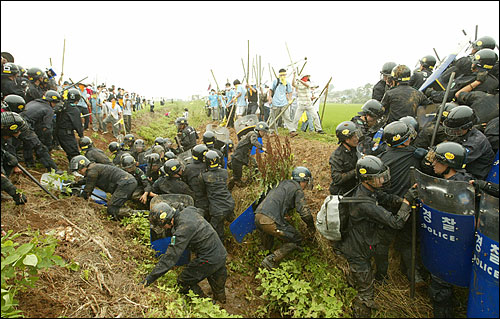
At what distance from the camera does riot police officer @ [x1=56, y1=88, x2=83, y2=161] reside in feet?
24.8

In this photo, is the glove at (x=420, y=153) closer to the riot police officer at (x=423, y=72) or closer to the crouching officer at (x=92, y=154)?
the riot police officer at (x=423, y=72)

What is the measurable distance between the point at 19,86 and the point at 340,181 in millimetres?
8141

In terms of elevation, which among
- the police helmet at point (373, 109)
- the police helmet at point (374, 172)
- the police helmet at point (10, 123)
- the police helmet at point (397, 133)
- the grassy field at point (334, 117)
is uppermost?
the police helmet at point (10, 123)

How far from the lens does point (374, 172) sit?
141 inches

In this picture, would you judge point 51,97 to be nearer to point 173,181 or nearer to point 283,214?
point 173,181

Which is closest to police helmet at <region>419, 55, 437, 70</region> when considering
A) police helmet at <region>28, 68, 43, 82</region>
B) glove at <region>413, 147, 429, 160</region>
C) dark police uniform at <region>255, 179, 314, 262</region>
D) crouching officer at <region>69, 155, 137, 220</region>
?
→ glove at <region>413, 147, 429, 160</region>

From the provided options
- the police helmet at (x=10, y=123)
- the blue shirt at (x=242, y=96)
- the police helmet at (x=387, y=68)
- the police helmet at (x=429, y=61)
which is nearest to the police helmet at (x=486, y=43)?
the police helmet at (x=429, y=61)

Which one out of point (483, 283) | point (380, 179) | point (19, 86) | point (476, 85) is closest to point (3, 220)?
point (19, 86)

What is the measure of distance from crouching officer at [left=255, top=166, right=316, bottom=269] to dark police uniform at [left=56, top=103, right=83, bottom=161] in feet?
19.2

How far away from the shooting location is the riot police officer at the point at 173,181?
6074 mm

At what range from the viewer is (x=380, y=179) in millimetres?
3574

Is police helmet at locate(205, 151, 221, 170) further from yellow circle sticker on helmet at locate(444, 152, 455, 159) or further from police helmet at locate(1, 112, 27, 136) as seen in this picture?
yellow circle sticker on helmet at locate(444, 152, 455, 159)

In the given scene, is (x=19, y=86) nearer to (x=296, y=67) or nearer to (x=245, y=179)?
(x=245, y=179)

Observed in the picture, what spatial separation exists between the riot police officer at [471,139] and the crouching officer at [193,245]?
3.65 metres
